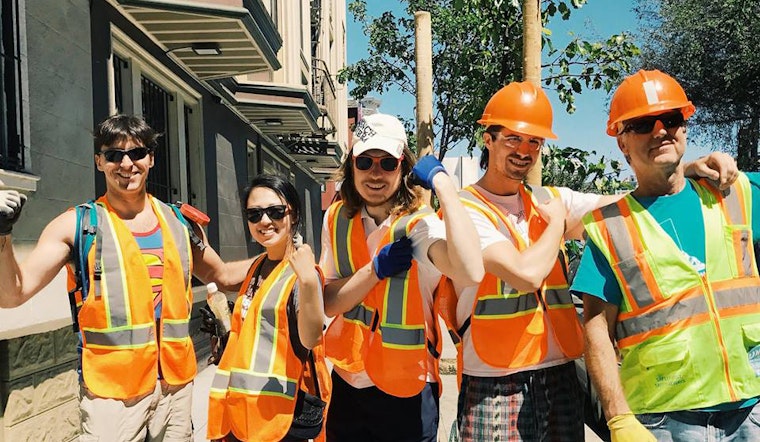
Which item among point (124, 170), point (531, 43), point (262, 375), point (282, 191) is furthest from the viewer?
point (531, 43)

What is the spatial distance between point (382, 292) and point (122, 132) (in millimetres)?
1378

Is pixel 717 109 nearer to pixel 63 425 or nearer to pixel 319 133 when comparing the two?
pixel 319 133

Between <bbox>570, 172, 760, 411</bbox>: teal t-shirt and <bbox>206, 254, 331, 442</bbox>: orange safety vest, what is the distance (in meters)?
1.07

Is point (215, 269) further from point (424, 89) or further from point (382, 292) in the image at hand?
point (424, 89)

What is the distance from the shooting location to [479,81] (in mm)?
6113

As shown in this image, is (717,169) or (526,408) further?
(526,408)

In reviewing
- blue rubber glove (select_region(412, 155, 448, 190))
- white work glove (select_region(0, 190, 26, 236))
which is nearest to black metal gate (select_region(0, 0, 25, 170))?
white work glove (select_region(0, 190, 26, 236))

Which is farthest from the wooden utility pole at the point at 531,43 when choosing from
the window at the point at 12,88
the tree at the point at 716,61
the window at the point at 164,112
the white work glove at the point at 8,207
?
the tree at the point at 716,61

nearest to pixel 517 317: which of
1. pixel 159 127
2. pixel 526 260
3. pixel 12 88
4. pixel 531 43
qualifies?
pixel 526 260

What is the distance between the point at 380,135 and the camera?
2.44m

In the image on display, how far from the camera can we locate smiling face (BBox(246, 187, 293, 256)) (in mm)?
2520

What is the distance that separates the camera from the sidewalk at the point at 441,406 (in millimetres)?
5051

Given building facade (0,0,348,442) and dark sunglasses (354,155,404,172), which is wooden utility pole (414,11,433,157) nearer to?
building facade (0,0,348,442)

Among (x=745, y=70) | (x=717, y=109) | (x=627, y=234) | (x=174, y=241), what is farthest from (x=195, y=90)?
(x=717, y=109)
